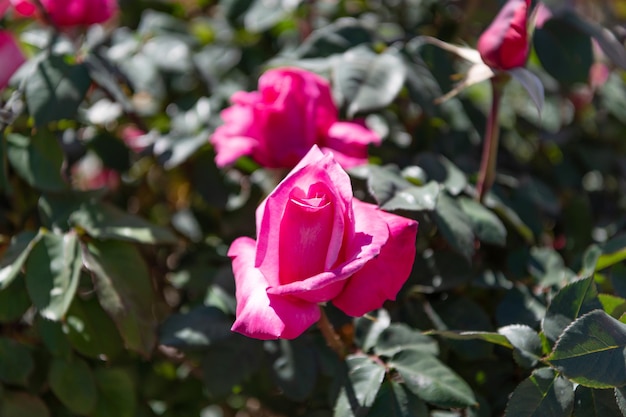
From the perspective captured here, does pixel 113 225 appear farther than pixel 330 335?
Yes

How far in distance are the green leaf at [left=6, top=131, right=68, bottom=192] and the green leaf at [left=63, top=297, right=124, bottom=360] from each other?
0.14 m

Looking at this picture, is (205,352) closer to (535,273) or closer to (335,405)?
(335,405)

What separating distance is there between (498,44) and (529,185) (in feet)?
0.89

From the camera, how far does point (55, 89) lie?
0.79 metres

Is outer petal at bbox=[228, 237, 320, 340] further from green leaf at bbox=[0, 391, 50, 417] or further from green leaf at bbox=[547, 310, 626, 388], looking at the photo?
green leaf at bbox=[0, 391, 50, 417]

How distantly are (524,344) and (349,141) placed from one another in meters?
0.28

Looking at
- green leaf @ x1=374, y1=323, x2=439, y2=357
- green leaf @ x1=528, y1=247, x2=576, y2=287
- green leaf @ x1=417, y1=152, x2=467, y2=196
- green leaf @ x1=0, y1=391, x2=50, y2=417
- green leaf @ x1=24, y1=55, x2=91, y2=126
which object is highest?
green leaf @ x1=24, y1=55, x2=91, y2=126

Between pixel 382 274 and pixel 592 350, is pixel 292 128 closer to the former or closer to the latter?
pixel 382 274

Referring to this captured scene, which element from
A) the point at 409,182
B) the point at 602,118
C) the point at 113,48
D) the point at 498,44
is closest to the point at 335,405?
the point at 409,182

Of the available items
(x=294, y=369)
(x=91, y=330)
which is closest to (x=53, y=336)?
(x=91, y=330)

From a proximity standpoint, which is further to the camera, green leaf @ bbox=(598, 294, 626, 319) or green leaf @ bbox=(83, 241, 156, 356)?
green leaf @ bbox=(83, 241, 156, 356)

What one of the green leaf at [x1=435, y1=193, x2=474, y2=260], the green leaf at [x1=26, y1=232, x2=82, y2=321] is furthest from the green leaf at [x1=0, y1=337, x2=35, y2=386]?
the green leaf at [x1=435, y1=193, x2=474, y2=260]

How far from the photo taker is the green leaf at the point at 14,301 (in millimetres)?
759

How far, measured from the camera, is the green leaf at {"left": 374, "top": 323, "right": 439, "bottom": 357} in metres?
0.69
